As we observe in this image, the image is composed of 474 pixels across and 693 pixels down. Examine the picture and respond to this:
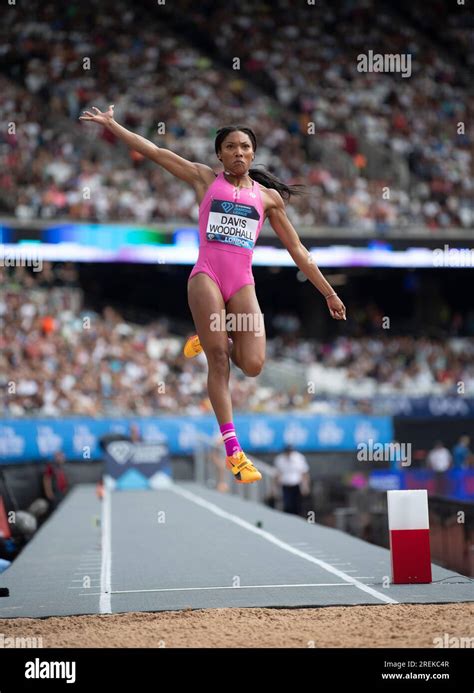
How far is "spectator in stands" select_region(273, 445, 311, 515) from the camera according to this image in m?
17.4

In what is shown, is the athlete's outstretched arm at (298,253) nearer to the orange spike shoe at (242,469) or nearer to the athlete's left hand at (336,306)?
the athlete's left hand at (336,306)

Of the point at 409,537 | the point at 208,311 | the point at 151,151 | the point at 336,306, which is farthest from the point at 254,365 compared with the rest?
the point at 409,537

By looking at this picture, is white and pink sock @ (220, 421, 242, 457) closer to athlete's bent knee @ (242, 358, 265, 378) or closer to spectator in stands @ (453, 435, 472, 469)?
athlete's bent knee @ (242, 358, 265, 378)

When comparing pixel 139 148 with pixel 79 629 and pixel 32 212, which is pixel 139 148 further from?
pixel 32 212

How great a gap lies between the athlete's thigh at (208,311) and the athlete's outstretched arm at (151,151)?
0.70 m

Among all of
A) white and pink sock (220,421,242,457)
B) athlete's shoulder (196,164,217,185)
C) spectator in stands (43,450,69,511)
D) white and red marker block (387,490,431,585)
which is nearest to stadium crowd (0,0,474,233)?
spectator in stands (43,450,69,511)

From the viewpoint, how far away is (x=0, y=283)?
23891 millimetres

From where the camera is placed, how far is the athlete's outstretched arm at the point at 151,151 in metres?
6.79

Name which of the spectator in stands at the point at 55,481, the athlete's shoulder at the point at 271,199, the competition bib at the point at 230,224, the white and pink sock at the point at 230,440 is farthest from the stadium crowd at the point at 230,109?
the white and pink sock at the point at 230,440

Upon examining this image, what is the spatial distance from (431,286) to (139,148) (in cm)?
2637

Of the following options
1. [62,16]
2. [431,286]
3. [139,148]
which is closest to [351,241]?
[431,286]

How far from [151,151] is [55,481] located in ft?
44.3

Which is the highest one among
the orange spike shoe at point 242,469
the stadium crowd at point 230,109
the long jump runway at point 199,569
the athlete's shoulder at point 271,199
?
the stadium crowd at point 230,109

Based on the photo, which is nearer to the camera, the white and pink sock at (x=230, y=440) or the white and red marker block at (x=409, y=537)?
the white and pink sock at (x=230, y=440)
